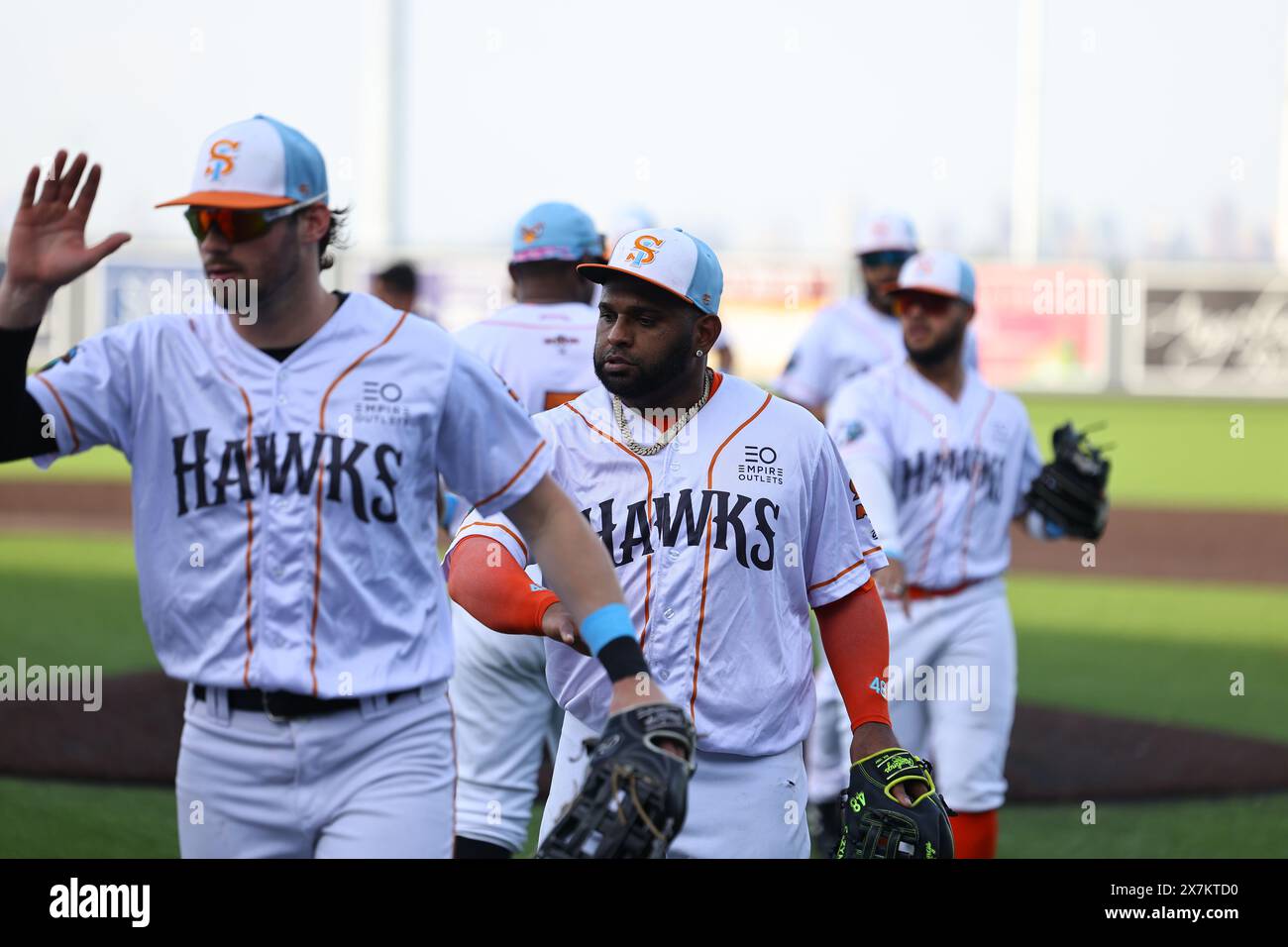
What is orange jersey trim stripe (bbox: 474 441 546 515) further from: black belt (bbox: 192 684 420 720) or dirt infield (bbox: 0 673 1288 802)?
dirt infield (bbox: 0 673 1288 802)

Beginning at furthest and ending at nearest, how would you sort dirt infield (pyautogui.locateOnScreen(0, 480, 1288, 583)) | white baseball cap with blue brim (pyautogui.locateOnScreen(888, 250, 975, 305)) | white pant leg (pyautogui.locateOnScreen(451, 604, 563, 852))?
1. dirt infield (pyautogui.locateOnScreen(0, 480, 1288, 583))
2. white baseball cap with blue brim (pyautogui.locateOnScreen(888, 250, 975, 305))
3. white pant leg (pyautogui.locateOnScreen(451, 604, 563, 852))

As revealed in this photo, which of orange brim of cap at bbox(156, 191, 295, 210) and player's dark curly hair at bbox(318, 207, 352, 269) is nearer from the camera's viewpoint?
orange brim of cap at bbox(156, 191, 295, 210)

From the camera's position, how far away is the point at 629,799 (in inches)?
117

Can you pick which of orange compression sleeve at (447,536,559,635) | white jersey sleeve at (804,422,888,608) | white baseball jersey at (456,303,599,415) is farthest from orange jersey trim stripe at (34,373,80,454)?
white baseball jersey at (456,303,599,415)

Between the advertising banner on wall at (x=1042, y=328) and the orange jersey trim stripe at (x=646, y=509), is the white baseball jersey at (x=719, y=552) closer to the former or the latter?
the orange jersey trim stripe at (x=646, y=509)

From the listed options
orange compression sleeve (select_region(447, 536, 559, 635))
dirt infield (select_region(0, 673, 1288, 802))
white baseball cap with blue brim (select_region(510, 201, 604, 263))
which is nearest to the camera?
orange compression sleeve (select_region(447, 536, 559, 635))

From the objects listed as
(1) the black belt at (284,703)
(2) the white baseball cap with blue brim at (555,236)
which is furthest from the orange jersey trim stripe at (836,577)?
(2) the white baseball cap with blue brim at (555,236)

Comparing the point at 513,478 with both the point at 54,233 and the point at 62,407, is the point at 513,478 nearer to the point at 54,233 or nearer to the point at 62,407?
the point at 62,407

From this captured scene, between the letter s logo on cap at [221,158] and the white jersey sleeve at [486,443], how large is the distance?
57 cm

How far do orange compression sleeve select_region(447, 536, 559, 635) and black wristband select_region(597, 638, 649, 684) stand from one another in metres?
0.47

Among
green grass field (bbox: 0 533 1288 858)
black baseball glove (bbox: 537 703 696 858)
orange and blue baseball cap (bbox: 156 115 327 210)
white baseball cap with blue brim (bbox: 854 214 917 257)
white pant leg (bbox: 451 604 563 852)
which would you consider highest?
white baseball cap with blue brim (bbox: 854 214 917 257)

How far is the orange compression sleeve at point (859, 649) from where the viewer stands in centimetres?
390

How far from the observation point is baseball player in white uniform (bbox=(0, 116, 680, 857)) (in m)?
3.15
